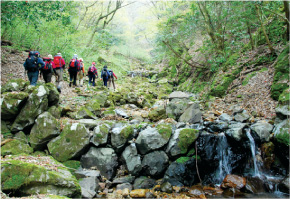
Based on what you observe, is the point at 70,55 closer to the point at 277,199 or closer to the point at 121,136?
the point at 121,136

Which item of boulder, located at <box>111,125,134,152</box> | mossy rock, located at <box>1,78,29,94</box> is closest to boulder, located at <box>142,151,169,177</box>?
boulder, located at <box>111,125,134,152</box>

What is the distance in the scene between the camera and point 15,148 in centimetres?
484

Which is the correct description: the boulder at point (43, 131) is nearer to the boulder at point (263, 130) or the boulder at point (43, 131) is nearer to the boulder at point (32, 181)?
the boulder at point (32, 181)

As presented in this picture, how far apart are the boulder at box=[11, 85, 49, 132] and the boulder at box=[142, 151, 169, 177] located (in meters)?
3.69

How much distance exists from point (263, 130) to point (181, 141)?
2643 mm

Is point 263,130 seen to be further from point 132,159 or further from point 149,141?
point 132,159

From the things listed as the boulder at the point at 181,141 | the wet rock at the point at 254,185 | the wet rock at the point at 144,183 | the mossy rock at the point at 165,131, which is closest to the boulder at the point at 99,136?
the wet rock at the point at 144,183

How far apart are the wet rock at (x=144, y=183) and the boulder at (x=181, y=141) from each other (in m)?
1.00

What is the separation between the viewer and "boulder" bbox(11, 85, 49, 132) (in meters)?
5.39

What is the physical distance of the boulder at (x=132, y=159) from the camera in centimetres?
550

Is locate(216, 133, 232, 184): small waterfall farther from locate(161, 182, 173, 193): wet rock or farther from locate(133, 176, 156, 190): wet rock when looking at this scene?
locate(133, 176, 156, 190): wet rock

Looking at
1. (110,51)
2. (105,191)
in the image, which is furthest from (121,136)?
(110,51)

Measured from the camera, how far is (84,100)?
9.09 metres

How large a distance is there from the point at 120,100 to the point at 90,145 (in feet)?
15.0
